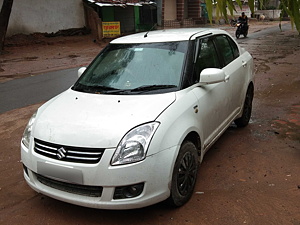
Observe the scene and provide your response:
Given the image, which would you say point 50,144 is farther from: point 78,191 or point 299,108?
point 299,108

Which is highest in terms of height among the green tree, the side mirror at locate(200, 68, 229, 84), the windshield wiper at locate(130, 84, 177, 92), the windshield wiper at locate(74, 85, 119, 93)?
the green tree

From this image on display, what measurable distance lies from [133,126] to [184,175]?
765 mm

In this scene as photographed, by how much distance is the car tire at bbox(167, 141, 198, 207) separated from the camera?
292 centimetres

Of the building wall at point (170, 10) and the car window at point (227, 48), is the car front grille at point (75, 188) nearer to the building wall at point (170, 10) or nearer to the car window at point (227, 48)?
the car window at point (227, 48)

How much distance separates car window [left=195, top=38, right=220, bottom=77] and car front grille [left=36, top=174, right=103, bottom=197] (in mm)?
1798

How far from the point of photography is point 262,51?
1581 cm

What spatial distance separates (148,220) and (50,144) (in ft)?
3.72

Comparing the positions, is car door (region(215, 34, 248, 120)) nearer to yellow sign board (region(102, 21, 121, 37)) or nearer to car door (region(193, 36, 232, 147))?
car door (region(193, 36, 232, 147))

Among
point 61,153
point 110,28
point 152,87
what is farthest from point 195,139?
point 110,28

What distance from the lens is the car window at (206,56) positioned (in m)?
3.75

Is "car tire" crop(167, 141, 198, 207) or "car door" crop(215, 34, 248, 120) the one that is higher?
"car door" crop(215, 34, 248, 120)

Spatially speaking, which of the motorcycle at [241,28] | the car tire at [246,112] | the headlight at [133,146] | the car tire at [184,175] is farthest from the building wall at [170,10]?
the headlight at [133,146]

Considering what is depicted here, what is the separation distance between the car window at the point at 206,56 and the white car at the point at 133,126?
0.6 inches

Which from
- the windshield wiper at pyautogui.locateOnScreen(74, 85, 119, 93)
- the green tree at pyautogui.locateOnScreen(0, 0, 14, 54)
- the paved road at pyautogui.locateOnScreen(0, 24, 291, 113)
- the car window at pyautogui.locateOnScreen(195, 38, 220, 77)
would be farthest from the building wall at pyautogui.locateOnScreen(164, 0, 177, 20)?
the windshield wiper at pyautogui.locateOnScreen(74, 85, 119, 93)
